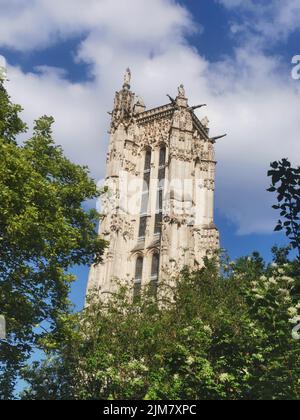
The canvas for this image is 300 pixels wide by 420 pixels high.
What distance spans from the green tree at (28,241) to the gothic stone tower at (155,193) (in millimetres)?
20772

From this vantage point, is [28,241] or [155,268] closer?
[28,241]

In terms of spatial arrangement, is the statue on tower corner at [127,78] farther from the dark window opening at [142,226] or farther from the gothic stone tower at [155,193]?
the dark window opening at [142,226]

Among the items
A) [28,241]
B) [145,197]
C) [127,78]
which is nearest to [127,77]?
[127,78]

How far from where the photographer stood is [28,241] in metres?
14.9

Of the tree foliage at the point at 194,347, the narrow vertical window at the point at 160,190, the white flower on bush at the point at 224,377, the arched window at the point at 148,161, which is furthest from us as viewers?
the arched window at the point at 148,161

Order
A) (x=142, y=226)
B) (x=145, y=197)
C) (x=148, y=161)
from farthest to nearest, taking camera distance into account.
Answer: (x=148, y=161) → (x=145, y=197) → (x=142, y=226)

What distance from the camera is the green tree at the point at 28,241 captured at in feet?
47.5

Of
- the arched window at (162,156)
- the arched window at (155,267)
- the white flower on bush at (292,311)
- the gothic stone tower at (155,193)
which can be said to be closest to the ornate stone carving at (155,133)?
the gothic stone tower at (155,193)

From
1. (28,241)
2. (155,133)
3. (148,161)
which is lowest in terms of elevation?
(28,241)

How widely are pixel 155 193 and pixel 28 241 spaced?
98.3 ft

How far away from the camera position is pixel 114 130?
4853 cm

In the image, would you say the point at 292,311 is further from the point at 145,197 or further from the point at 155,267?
the point at 145,197

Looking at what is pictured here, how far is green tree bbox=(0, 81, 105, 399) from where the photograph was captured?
14492 millimetres
